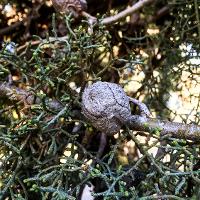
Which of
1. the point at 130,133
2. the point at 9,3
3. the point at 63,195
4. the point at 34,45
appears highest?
the point at 9,3

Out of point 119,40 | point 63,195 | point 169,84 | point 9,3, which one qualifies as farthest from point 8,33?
point 63,195

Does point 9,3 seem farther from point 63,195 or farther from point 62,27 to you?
point 63,195

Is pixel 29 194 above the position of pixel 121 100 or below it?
below

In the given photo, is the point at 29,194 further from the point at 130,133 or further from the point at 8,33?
the point at 8,33

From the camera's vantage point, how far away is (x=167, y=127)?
0.73 meters

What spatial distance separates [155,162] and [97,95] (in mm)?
146

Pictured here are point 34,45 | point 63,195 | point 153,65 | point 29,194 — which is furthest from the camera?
point 153,65

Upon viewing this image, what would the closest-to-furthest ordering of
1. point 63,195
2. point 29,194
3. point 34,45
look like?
point 63,195, point 29,194, point 34,45

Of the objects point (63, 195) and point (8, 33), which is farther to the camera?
point (8, 33)

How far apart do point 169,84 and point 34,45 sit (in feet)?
1.17

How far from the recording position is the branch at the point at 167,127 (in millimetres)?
727

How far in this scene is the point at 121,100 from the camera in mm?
702

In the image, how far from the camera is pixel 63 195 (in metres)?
0.69

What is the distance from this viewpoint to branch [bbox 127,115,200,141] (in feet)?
2.38
